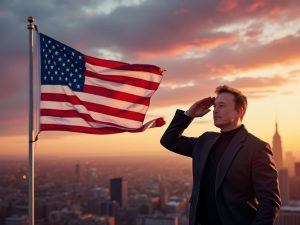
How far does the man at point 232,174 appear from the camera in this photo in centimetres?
342

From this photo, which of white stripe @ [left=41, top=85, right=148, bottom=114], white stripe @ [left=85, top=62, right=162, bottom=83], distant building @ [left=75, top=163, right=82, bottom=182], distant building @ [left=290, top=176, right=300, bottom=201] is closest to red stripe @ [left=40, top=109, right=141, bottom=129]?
white stripe @ [left=41, top=85, right=148, bottom=114]

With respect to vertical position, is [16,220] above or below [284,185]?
below

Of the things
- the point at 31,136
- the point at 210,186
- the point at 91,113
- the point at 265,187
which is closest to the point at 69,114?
the point at 91,113

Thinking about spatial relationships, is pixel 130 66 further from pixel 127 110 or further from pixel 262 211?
pixel 262 211

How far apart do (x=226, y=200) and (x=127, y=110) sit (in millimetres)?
2857

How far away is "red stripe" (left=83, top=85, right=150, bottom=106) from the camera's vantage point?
6.18 m

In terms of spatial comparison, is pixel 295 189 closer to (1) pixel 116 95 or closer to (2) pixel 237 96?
(1) pixel 116 95

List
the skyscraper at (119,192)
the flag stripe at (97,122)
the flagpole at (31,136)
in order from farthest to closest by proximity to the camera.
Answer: the skyscraper at (119,192) < the flag stripe at (97,122) < the flagpole at (31,136)

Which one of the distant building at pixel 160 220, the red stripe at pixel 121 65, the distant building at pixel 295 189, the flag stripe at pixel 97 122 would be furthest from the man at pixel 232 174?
the distant building at pixel 295 189

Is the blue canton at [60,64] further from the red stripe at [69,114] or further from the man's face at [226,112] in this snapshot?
the man's face at [226,112]

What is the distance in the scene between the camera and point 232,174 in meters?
3.55

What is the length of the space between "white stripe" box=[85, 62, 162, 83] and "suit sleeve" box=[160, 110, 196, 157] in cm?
204

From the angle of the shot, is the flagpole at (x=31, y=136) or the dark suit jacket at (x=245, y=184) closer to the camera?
the dark suit jacket at (x=245, y=184)

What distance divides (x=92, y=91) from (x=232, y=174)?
3.00 m
